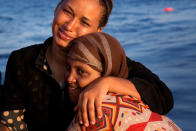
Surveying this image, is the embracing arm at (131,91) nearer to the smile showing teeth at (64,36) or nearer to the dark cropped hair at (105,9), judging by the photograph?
the dark cropped hair at (105,9)

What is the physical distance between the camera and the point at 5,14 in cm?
1870

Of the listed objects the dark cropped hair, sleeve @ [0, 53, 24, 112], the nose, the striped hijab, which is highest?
the dark cropped hair

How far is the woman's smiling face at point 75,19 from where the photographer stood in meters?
2.62

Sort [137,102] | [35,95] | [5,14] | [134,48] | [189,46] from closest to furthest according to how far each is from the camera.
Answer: [137,102], [35,95], [189,46], [134,48], [5,14]

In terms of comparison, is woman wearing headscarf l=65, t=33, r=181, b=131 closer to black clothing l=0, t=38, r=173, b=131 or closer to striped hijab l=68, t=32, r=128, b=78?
striped hijab l=68, t=32, r=128, b=78

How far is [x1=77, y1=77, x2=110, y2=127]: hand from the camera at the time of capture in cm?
195

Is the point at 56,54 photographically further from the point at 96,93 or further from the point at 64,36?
the point at 96,93

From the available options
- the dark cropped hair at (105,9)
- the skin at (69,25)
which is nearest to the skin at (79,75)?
→ the skin at (69,25)

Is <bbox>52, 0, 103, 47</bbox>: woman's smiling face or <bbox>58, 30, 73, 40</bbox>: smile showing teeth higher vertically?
<bbox>52, 0, 103, 47</bbox>: woman's smiling face

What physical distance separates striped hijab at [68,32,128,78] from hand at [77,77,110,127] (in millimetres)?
172

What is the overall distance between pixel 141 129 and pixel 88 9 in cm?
116

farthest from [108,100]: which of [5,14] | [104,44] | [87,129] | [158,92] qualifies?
[5,14]

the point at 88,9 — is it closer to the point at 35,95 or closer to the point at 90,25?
the point at 90,25

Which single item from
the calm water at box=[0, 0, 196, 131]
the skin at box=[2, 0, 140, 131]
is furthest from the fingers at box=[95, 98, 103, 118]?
the calm water at box=[0, 0, 196, 131]
